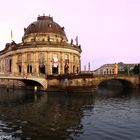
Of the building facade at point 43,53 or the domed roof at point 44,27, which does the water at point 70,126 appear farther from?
the domed roof at point 44,27

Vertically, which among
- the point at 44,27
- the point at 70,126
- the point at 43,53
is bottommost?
the point at 70,126

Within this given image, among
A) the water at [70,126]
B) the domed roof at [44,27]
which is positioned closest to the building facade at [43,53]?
the domed roof at [44,27]

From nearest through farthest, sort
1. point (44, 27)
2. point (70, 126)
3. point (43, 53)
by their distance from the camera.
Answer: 1. point (70, 126)
2. point (43, 53)
3. point (44, 27)

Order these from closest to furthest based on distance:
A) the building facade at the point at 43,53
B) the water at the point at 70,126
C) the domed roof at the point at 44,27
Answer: the water at the point at 70,126 < the building facade at the point at 43,53 < the domed roof at the point at 44,27

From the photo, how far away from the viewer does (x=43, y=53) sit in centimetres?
8812

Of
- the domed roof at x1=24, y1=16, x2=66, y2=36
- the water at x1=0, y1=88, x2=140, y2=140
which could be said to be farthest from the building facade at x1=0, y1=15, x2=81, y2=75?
the water at x1=0, y1=88, x2=140, y2=140

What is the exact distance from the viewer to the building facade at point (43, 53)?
288ft

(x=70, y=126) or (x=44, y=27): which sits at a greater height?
(x=44, y=27)

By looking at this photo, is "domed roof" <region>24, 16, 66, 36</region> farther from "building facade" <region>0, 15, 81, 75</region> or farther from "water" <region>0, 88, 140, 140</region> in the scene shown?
"water" <region>0, 88, 140, 140</region>

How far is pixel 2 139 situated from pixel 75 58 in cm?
7502

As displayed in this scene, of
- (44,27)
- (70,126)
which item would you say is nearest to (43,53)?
(44,27)

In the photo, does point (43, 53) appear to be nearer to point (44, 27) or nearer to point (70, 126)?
point (44, 27)

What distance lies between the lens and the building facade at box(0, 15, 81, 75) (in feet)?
288

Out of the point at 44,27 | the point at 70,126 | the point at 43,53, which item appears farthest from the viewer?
the point at 44,27
